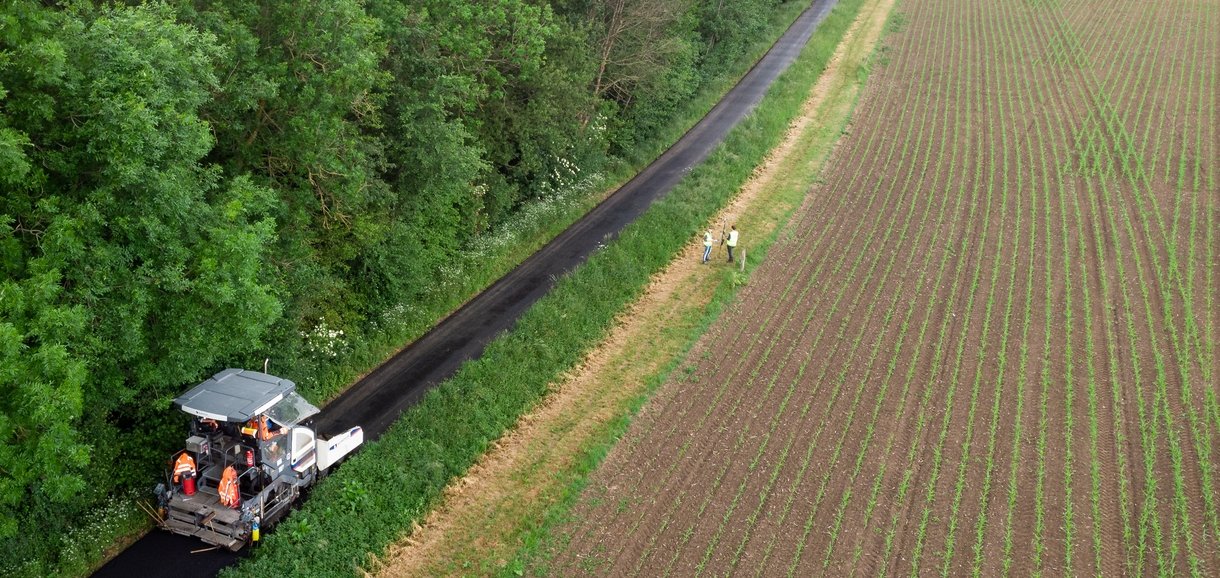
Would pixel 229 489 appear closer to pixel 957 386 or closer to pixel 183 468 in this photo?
pixel 183 468

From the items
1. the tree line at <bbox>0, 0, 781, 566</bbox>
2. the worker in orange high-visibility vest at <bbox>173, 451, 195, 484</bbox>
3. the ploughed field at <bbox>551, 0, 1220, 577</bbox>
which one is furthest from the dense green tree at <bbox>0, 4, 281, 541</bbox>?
the ploughed field at <bbox>551, 0, 1220, 577</bbox>

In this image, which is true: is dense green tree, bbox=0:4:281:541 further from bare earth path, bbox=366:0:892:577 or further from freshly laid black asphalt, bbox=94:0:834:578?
bare earth path, bbox=366:0:892:577

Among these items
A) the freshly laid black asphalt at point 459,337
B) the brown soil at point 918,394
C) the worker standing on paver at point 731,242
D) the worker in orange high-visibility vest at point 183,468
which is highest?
the worker in orange high-visibility vest at point 183,468

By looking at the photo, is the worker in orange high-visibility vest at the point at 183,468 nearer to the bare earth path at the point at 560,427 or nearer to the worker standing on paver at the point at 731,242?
the bare earth path at the point at 560,427

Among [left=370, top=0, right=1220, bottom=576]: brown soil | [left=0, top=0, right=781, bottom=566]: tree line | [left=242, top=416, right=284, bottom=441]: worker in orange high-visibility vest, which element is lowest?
[left=370, top=0, right=1220, bottom=576]: brown soil

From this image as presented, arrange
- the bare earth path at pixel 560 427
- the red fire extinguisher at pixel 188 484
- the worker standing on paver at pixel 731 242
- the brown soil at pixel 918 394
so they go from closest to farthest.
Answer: the red fire extinguisher at pixel 188 484
the bare earth path at pixel 560 427
the brown soil at pixel 918 394
the worker standing on paver at pixel 731 242

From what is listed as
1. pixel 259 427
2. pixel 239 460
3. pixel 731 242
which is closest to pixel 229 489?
pixel 239 460

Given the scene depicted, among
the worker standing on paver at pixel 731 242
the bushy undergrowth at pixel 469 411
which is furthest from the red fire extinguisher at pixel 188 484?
the worker standing on paver at pixel 731 242
